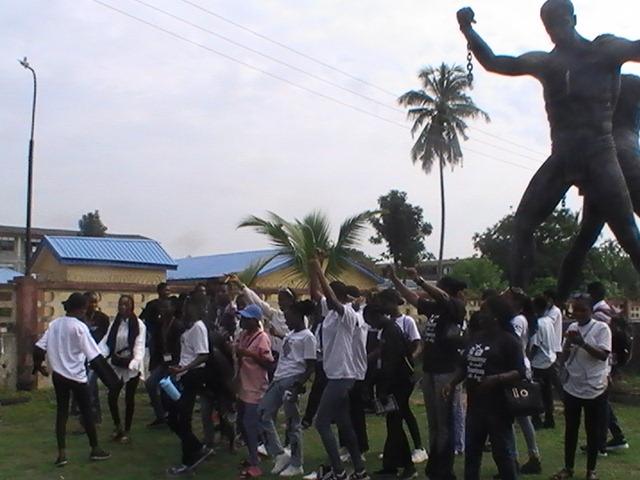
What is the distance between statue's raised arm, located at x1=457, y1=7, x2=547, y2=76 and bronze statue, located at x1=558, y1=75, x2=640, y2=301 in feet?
3.06

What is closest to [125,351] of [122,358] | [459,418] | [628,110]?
[122,358]

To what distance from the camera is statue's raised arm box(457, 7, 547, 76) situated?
6.69 m

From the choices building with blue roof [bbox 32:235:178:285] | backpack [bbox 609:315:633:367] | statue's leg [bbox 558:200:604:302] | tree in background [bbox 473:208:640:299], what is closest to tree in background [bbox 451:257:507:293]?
tree in background [bbox 473:208:640:299]

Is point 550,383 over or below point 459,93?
below

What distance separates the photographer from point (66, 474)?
7.78 m

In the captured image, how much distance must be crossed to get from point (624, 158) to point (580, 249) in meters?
0.87

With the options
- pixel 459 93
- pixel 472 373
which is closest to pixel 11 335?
pixel 472 373

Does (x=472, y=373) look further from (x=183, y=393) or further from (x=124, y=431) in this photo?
(x=124, y=431)

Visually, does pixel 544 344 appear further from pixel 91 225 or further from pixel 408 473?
pixel 91 225

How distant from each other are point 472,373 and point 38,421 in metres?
6.95

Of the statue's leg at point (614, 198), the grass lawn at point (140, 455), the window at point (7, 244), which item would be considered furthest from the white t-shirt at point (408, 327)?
the window at point (7, 244)

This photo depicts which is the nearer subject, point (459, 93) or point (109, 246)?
point (109, 246)

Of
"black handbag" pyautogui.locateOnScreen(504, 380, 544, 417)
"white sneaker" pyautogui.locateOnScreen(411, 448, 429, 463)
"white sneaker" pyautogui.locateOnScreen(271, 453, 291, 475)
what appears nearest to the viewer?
"black handbag" pyautogui.locateOnScreen(504, 380, 544, 417)

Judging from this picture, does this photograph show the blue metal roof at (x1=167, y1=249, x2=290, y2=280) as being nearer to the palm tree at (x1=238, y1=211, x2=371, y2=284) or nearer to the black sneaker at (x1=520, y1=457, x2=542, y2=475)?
the palm tree at (x1=238, y1=211, x2=371, y2=284)
